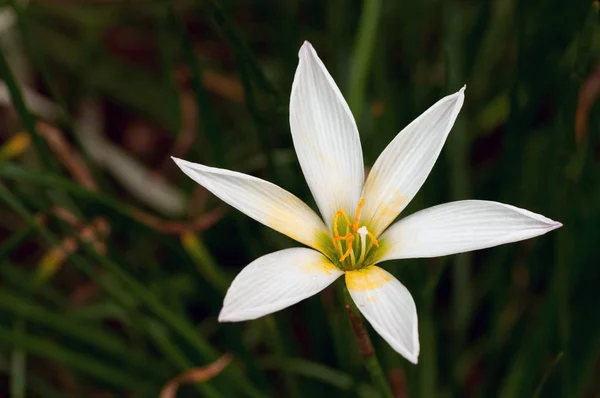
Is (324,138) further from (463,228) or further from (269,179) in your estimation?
(269,179)

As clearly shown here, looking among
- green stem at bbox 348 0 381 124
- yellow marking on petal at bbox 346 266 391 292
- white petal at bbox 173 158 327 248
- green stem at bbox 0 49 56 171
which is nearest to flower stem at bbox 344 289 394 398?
yellow marking on petal at bbox 346 266 391 292

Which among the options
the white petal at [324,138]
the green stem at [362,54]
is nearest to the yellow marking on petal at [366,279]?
the white petal at [324,138]

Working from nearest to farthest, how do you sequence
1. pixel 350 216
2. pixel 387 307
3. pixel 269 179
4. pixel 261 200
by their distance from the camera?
pixel 387 307 → pixel 261 200 → pixel 350 216 → pixel 269 179

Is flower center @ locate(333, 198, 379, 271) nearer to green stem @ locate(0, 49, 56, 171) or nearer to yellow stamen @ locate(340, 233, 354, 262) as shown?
yellow stamen @ locate(340, 233, 354, 262)

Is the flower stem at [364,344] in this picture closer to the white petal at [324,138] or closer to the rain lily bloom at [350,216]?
the rain lily bloom at [350,216]

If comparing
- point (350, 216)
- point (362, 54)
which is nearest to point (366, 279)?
point (350, 216)

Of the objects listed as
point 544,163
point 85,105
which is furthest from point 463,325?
point 85,105

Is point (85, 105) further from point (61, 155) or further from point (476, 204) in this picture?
point (476, 204)
